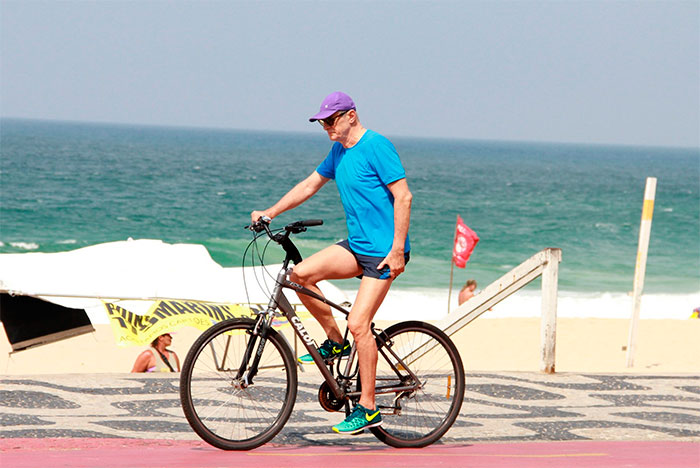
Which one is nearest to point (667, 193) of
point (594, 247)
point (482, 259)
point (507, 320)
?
point (594, 247)

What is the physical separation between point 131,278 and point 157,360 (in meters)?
1.50

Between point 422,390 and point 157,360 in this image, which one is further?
point 157,360

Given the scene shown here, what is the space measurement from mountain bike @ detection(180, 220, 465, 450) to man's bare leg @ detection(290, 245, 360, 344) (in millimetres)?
42

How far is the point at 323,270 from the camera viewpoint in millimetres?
4758

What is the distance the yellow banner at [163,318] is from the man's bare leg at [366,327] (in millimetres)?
4315

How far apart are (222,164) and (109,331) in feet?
271

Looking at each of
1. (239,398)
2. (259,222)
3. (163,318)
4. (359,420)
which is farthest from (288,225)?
(163,318)

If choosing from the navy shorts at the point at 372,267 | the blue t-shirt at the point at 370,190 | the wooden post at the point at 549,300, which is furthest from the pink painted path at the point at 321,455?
the wooden post at the point at 549,300

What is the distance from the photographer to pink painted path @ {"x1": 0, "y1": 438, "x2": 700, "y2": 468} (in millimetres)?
4344

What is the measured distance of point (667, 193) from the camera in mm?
87688

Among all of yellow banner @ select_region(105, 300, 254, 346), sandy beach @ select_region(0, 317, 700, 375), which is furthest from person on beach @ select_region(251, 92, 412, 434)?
Result: sandy beach @ select_region(0, 317, 700, 375)

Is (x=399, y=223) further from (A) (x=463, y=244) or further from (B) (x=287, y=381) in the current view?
(A) (x=463, y=244)

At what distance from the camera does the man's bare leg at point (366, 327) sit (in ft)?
15.5

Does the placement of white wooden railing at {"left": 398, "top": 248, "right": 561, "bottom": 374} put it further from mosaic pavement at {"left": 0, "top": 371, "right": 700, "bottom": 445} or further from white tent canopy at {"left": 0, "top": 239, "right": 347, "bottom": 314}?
white tent canopy at {"left": 0, "top": 239, "right": 347, "bottom": 314}
